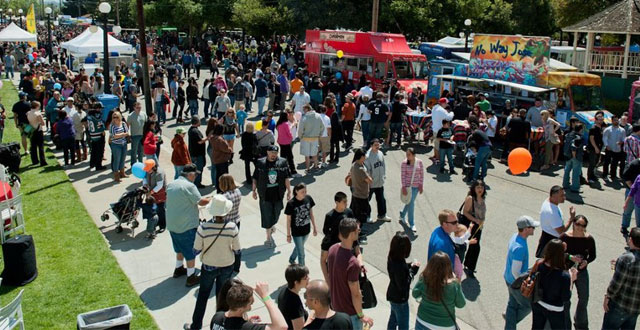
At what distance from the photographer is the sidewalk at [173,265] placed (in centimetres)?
735

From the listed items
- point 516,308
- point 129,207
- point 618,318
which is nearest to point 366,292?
point 516,308

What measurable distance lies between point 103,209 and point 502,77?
13.1 meters

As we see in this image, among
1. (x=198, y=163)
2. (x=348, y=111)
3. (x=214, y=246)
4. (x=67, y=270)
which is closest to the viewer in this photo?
(x=214, y=246)

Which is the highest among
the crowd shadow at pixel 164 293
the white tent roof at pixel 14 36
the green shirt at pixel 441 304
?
the white tent roof at pixel 14 36

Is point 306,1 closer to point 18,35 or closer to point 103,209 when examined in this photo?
point 18,35

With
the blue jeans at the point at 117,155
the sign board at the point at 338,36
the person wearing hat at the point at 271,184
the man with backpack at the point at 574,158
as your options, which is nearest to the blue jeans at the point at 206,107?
the blue jeans at the point at 117,155

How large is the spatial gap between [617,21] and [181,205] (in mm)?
23802

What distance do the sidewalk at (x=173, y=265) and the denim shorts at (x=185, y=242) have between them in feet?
1.50

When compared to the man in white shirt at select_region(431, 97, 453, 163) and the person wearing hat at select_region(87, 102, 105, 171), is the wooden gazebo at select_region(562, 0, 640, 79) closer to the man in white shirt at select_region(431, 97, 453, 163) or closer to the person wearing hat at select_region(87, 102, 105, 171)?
the man in white shirt at select_region(431, 97, 453, 163)

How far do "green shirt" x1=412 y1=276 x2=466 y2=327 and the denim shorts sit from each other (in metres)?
3.75

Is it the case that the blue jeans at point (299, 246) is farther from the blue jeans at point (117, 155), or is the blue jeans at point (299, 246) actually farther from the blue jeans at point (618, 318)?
the blue jeans at point (117, 155)

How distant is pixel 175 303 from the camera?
7.54 m

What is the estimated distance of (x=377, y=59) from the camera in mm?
23406

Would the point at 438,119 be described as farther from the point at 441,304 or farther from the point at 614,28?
the point at 614,28
